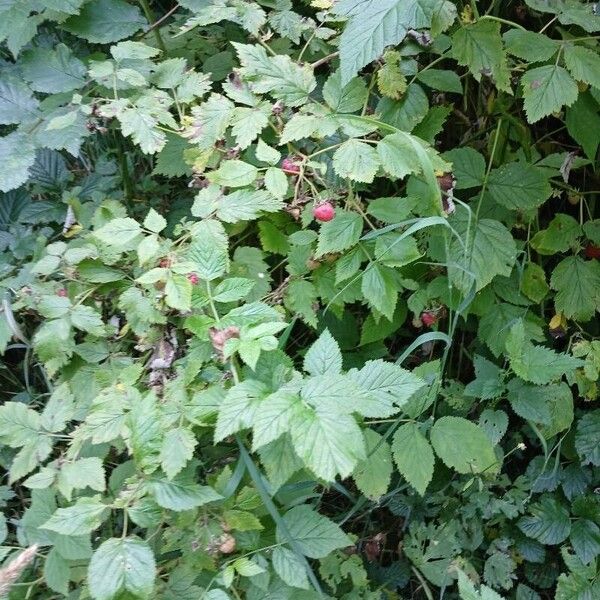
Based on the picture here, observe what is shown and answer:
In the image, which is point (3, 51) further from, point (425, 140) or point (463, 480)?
point (463, 480)

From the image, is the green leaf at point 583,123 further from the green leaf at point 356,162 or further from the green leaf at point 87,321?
the green leaf at point 87,321

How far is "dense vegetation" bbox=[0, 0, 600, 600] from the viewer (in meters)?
1.11

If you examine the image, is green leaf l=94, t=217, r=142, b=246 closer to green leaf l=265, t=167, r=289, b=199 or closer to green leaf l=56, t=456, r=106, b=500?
green leaf l=265, t=167, r=289, b=199

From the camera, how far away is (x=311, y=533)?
1.17m

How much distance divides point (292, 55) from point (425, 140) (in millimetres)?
439

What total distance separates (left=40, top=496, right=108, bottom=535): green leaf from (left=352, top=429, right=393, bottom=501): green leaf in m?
0.50

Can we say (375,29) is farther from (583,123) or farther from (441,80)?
(583,123)

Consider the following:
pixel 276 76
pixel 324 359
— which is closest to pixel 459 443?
pixel 324 359

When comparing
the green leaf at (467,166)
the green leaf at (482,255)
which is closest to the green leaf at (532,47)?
the green leaf at (467,166)

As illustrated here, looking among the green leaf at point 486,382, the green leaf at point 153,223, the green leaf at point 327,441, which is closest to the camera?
the green leaf at point 327,441

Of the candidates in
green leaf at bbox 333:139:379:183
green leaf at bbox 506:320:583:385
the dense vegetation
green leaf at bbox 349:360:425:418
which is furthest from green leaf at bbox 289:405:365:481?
green leaf at bbox 506:320:583:385

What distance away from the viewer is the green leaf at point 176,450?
39.9 inches

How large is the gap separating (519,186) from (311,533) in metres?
0.88

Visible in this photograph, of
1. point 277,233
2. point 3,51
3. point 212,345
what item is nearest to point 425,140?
point 277,233
